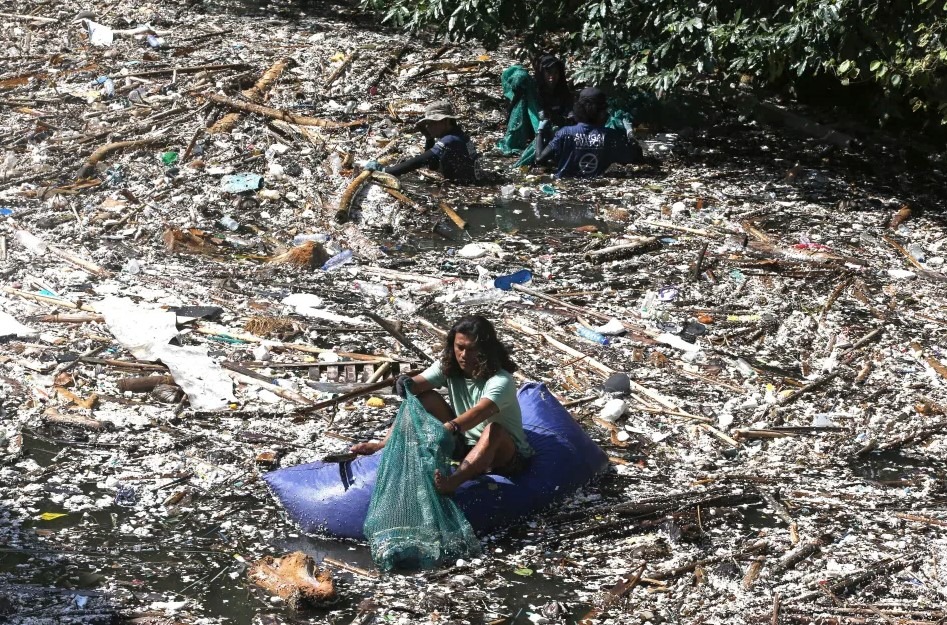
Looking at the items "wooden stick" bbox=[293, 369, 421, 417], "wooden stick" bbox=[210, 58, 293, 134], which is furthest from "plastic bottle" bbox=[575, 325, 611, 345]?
"wooden stick" bbox=[210, 58, 293, 134]

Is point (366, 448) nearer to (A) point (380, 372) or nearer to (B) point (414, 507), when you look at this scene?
(B) point (414, 507)

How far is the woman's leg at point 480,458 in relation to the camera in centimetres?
537

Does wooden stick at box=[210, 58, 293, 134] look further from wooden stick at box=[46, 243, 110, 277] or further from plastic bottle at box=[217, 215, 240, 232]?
wooden stick at box=[46, 243, 110, 277]

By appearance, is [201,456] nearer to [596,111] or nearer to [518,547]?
[518,547]

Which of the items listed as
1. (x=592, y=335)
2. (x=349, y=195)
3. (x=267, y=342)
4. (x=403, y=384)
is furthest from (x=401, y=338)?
(x=349, y=195)

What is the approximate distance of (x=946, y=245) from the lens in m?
9.42

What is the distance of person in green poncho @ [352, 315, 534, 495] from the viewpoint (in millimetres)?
5453

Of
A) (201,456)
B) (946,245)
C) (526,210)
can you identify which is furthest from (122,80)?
(946,245)

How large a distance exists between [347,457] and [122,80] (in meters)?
7.81

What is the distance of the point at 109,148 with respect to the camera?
1041cm

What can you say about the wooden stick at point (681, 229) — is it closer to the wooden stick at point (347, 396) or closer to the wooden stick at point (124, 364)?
the wooden stick at point (347, 396)

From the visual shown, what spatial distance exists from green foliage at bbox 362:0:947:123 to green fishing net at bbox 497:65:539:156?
541 mm

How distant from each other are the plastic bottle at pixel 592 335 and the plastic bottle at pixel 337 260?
6.99 ft

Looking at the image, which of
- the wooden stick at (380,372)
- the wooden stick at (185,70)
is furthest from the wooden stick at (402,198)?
the wooden stick at (185,70)
